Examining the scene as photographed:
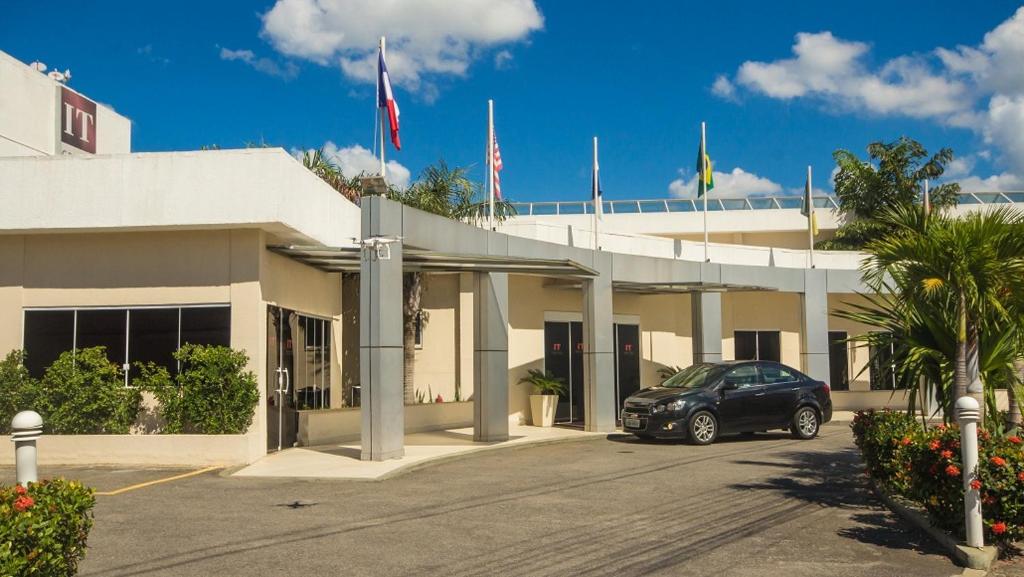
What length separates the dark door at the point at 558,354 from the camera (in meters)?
23.0

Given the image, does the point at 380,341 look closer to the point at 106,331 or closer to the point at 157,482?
the point at 157,482

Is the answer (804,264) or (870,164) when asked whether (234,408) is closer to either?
(804,264)

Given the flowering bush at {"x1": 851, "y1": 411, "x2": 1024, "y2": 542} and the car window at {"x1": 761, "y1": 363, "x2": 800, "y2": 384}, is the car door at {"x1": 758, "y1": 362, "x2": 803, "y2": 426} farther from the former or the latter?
the flowering bush at {"x1": 851, "y1": 411, "x2": 1024, "y2": 542}

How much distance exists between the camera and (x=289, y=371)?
56.1 feet

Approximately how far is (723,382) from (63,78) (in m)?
17.5

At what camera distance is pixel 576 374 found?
23.3 meters

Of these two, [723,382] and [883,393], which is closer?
[723,382]

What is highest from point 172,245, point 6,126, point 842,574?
point 6,126

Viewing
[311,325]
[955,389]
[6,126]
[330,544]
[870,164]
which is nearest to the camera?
[330,544]

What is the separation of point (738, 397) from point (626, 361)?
6.80 meters

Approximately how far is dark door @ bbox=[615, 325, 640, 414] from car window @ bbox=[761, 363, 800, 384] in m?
5.81

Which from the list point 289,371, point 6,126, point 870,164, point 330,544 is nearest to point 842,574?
point 330,544

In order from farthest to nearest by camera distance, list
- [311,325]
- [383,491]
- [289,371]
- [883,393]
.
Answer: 1. [883,393]
2. [311,325]
3. [289,371]
4. [383,491]

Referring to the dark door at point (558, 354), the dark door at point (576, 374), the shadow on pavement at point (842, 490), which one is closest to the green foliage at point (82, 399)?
the shadow on pavement at point (842, 490)
